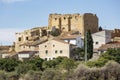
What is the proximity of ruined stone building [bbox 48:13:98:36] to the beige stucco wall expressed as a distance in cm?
1035

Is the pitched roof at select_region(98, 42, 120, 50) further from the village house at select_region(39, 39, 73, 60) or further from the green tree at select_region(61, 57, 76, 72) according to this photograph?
the green tree at select_region(61, 57, 76, 72)

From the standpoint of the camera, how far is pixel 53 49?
6131 centimetres

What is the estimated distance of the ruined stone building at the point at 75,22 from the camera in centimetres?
7206

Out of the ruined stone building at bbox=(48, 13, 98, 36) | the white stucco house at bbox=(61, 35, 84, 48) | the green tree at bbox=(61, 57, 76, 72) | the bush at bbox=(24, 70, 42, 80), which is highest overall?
the ruined stone building at bbox=(48, 13, 98, 36)

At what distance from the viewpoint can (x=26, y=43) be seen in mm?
70500

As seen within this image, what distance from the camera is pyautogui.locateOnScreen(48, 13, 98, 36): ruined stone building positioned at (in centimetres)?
7206

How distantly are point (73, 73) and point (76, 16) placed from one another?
29.0 meters

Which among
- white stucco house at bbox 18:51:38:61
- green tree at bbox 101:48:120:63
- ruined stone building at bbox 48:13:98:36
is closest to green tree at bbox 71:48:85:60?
green tree at bbox 101:48:120:63

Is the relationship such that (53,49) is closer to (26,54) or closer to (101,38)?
(26,54)

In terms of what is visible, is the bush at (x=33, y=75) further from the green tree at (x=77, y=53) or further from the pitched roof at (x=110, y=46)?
the pitched roof at (x=110, y=46)

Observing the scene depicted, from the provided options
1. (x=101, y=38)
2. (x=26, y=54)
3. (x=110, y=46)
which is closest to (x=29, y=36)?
(x=26, y=54)

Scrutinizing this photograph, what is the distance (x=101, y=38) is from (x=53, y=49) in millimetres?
6871

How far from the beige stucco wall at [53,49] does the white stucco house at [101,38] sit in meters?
5.58

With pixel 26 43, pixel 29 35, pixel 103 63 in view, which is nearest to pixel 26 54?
pixel 26 43
